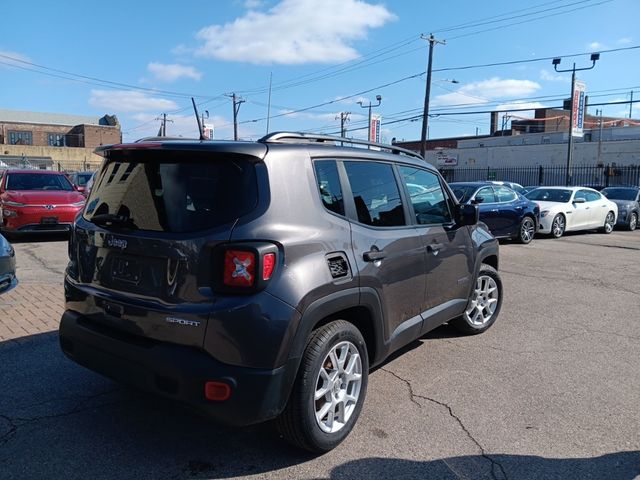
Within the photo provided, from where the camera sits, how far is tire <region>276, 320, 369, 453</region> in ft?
9.84

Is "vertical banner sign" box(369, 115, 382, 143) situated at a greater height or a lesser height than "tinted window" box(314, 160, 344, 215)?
greater

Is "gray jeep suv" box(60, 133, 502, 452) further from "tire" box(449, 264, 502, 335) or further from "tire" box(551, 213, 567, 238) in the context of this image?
"tire" box(551, 213, 567, 238)

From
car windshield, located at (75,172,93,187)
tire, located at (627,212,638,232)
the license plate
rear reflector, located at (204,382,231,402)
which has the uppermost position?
car windshield, located at (75,172,93,187)

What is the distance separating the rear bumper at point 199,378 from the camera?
9.01ft

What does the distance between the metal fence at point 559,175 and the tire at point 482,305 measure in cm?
3043

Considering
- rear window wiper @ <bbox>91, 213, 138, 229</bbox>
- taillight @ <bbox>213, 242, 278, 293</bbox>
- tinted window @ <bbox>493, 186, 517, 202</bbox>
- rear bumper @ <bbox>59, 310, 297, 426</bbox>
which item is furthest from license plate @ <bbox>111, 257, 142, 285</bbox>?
tinted window @ <bbox>493, 186, 517, 202</bbox>

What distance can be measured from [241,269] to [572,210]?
49.5 feet

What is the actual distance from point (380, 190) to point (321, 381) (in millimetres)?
1480

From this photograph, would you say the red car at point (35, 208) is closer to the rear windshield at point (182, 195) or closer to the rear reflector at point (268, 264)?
the rear windshield at point (182, 195)

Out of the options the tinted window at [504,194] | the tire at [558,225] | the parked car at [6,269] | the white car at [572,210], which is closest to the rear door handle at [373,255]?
the parked car at [6,269]

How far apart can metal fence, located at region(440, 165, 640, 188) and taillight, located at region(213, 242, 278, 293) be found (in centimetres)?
3410

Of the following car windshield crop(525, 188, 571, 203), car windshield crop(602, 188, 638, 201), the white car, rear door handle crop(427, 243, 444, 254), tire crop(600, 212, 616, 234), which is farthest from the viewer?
car windshield crop(602, 188, 638, 201)

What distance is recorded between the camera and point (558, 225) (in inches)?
597

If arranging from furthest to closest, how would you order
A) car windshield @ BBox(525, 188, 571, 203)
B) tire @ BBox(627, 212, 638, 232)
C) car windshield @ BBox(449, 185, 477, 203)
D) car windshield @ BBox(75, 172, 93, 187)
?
car windshield @ BBox(75, 172, 93, 187), tire @ BBox(627, 212, 638, 232), car windshield @ BBox(525, 188, 571, 203), car windshield @ BBox(449, 185, 477, 203)
